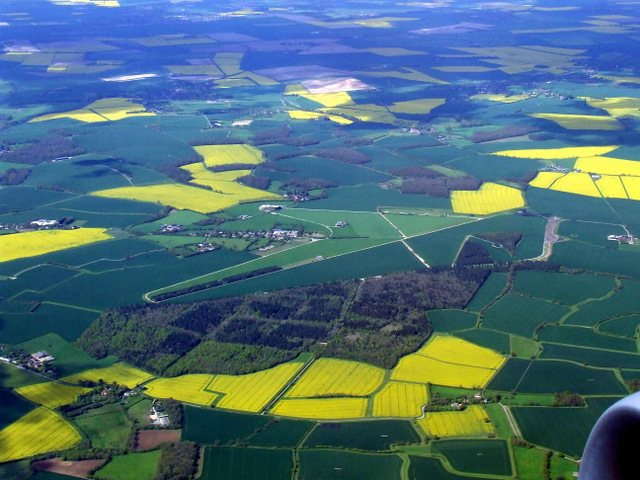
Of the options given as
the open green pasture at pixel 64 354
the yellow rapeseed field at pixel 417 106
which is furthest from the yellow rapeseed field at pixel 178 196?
the yellow rapeseed field at pixel 417 106

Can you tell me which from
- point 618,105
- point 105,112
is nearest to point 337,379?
point 105,112

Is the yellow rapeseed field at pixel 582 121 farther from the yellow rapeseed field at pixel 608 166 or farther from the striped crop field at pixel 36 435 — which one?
the striped crop field at pixel 36 435

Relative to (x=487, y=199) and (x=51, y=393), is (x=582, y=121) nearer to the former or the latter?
(x=487, y=199)

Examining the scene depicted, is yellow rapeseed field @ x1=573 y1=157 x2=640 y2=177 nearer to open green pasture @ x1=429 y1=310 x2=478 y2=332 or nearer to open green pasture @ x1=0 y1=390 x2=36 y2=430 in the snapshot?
open green pasture @ x1=429 y1=310 x2=478 y2=332

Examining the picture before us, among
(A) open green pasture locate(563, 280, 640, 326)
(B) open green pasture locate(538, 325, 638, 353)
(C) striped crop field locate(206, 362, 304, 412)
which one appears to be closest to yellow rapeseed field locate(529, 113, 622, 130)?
(A) open green pasture locate(563, 280, 640, 326)

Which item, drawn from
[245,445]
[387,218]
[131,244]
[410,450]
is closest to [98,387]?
[245,445]

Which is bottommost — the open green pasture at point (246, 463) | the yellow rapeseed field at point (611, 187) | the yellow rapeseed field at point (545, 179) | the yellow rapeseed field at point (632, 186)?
the yellow rapeseed field at point (545, 179)

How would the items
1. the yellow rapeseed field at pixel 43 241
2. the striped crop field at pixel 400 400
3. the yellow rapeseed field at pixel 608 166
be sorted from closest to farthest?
the striped crop field at pixel 400 400 → the yellow rapeseed field at pixel 43 241 → the yellow rapeseed field at pixel 608 166
